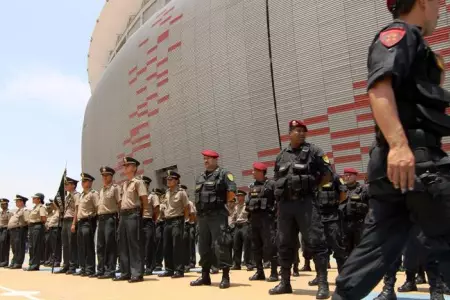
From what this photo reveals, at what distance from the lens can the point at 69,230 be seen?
36.1 ft

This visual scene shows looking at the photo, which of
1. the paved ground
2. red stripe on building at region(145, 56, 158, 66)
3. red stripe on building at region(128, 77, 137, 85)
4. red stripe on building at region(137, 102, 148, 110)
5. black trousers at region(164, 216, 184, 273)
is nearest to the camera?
the paved ground

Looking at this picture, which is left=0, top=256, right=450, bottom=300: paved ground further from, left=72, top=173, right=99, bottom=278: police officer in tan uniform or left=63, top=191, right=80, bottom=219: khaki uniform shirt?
left=63, top=191, right=80, bottom=219: khaki uniform shirt

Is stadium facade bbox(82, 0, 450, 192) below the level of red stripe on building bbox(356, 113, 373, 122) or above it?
above

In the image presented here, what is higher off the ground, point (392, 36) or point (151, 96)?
point (151, 96)

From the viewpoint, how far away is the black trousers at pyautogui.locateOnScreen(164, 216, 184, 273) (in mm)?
8789

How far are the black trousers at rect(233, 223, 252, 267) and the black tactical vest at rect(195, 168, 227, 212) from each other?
14.7 feet

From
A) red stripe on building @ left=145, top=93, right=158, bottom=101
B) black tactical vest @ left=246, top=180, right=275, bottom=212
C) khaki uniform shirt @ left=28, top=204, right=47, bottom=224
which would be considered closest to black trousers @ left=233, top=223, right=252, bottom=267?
black tactical vest @ left=246, top=180, right=275, bottom=212

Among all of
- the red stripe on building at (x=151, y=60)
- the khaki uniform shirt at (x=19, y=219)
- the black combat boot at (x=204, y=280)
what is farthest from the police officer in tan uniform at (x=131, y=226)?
the red stripe on building at (x=151, y=60)

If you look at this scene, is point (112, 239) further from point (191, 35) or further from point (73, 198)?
point (191, 35)

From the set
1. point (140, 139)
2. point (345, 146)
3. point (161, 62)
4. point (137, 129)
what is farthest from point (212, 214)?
point (137, 129)

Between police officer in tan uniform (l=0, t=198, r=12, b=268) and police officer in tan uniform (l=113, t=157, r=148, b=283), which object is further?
police officer in tan uniform (l=0, t=198, r=12, b=268)

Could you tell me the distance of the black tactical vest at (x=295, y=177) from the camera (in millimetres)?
5531

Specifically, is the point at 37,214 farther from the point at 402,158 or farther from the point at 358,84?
the point at 402,158

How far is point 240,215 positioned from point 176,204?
271 cm
